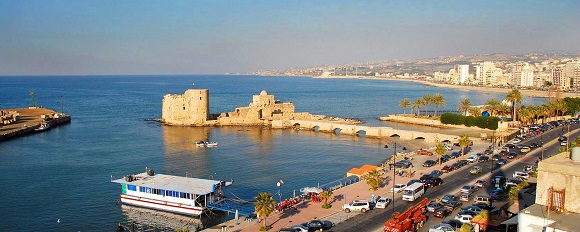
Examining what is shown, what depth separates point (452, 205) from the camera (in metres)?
26.4

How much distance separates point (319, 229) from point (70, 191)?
22.2 m

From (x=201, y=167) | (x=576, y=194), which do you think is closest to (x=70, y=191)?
(x=201, y=167)

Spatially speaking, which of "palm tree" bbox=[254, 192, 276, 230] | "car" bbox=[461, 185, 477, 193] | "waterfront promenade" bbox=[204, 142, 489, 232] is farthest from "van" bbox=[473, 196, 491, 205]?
Answer: "palm tree" bbox=[254, 192, 276, 230]

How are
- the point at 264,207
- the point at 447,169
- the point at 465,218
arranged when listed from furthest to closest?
the point at 447,169 < the point at 264,207 < the point at 465,218

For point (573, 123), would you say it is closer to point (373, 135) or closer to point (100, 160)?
point (373, 135)

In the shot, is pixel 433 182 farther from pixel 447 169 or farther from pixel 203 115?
pixel 203 115

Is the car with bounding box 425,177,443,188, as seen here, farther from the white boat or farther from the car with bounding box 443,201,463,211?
the white boat

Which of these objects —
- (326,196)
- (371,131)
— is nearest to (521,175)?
(326,196)

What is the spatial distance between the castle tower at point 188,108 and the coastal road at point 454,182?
157ft

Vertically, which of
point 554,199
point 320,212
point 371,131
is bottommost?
point 320,212

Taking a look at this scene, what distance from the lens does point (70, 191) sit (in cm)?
3644

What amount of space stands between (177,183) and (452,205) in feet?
57.7

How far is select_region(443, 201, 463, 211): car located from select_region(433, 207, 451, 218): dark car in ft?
0.94

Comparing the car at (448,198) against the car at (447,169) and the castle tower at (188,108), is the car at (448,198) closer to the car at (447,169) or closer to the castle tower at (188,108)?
the car at (447,169)
